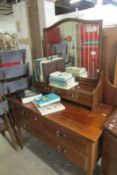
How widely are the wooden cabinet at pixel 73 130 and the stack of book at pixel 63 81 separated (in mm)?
186

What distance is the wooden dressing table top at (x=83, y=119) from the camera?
1007 millimetres

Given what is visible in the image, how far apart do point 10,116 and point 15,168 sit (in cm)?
59

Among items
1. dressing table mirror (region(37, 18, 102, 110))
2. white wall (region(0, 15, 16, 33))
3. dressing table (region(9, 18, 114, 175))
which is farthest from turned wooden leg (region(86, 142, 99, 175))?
white wall (region(0, 15, 16, 33))

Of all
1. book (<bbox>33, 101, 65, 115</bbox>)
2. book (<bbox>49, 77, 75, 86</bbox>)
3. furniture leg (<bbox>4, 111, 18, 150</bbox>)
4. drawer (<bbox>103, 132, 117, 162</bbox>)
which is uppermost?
book (<bbox>49, 77, 75, 86</bbox>)

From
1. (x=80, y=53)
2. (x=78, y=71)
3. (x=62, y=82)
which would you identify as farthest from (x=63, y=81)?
(x=80, y=53)

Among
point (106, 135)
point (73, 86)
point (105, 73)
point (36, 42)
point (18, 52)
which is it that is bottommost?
point (106, 135)

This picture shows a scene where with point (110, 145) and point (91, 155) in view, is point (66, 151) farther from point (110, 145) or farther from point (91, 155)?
point (110, 145)

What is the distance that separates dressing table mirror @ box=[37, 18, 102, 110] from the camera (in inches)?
50.5

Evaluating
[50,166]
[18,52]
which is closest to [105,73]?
[18,52]

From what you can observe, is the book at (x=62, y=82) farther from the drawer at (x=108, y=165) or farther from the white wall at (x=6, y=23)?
the white wall at (x=6, y=23)

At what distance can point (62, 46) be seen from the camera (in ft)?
5.29

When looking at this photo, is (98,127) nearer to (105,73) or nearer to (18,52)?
(105,73)

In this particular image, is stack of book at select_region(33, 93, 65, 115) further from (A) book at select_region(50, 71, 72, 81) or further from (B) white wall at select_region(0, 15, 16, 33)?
(B) white wall at select_region(0, 15, 16, 33)

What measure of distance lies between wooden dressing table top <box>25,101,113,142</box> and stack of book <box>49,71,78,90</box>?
196mm
